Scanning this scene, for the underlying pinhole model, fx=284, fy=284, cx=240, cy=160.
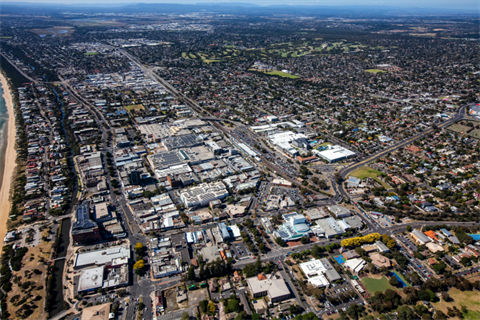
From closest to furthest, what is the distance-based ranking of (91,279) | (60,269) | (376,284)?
1. (91,279)
2. (376,284)
3. (60,269)

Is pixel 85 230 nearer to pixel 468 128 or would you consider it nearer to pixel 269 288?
pixel 269 288

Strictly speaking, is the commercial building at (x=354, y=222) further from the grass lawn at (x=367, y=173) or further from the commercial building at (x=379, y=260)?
the grass lawn at (x=367, y=173)

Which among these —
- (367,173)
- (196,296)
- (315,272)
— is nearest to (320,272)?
(315,272)

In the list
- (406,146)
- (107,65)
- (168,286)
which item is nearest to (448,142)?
(406,146)

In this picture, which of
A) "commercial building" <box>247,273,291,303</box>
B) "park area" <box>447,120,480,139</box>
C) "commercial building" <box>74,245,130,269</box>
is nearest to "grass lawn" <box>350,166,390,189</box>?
"commercial building" <box>247,273,291,303</box>

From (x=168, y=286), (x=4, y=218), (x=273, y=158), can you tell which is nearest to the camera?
(x=168, y=286)

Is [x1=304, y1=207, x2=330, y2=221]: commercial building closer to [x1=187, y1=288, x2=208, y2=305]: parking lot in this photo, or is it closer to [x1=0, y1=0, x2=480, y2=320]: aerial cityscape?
[x1=0, y1=0, x2=480, y2=320]: aerial cityscape

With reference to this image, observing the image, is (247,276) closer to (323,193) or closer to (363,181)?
(323,193)
